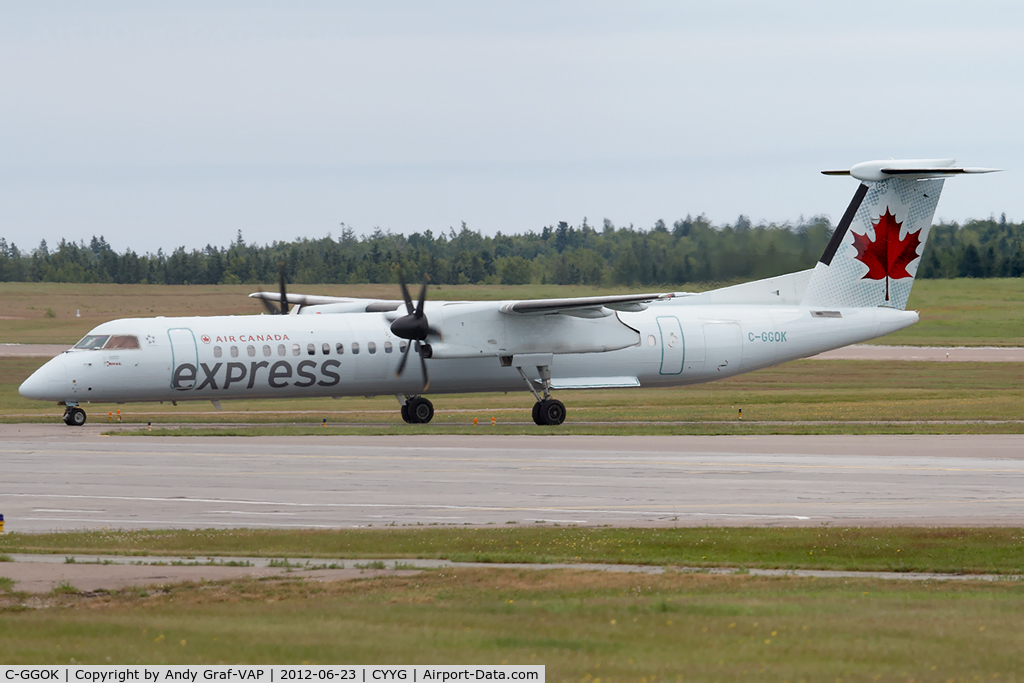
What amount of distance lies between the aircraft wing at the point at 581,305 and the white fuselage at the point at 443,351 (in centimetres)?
55

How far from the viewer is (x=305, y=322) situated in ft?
122

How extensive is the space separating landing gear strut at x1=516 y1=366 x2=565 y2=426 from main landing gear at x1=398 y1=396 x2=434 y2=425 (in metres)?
3.21

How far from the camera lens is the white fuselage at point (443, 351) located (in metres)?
34.9

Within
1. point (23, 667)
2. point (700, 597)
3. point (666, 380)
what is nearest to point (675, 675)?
point (700, 597)

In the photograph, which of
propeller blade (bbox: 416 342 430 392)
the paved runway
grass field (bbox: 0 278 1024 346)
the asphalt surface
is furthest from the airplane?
the asphalt surface

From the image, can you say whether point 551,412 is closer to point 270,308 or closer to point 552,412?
point 552,412

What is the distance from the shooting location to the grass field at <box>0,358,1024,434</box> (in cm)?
3703

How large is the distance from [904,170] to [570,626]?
3248 cm

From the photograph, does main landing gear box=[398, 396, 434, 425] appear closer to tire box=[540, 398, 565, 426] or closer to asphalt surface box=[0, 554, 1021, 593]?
tire box=[540, 398, 565, 426]

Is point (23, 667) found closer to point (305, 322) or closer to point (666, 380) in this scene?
point (305, 322)

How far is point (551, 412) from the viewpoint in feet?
124

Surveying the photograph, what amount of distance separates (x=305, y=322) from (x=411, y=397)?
4.40m

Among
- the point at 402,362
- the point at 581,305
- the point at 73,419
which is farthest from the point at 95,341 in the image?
the point at 581,305

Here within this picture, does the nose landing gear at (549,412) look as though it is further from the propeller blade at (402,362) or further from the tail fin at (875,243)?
the tail fin at (875,243)
